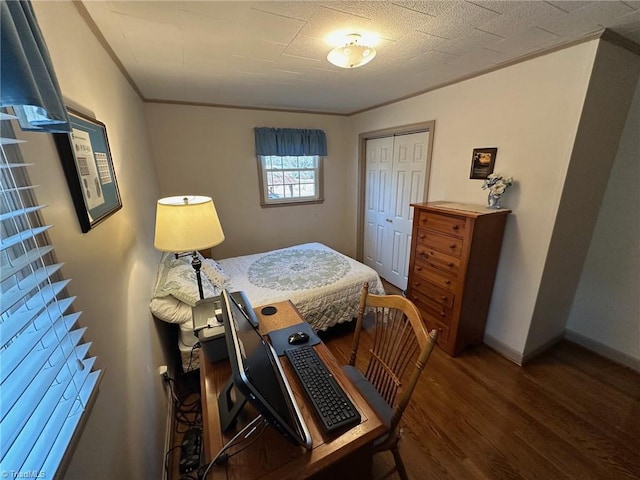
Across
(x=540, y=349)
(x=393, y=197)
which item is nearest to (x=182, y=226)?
(x=393, y=197)

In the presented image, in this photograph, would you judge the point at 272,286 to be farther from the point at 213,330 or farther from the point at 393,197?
the point at 393,197

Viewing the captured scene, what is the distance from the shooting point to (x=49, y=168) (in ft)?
2.55

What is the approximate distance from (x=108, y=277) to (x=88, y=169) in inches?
17.7

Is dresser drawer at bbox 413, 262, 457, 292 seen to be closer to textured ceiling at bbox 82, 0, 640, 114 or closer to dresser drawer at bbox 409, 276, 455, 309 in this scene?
dresser drawer at bbox 409, 276, 455, 309

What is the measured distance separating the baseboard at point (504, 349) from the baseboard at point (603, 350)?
71 cm

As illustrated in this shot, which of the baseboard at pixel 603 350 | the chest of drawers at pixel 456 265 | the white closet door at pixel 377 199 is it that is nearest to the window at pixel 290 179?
the white closet door at pixel 377 199

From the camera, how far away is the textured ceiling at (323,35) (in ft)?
4.07

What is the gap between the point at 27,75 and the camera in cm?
49

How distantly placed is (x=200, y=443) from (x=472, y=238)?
2.23 metres

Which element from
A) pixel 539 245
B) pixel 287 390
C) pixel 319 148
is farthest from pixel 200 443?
pixel 319 148

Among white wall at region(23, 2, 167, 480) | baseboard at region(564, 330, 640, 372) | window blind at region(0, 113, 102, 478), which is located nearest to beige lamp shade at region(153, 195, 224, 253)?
white wall at region(23, 2, 167, 480)

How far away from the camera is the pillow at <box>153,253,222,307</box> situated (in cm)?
177

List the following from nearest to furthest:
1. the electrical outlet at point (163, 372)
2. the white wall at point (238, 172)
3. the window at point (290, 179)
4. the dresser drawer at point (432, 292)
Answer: the electrical outlet at point (163, 372)
the dresser drawer at point (432, 292)
the white wall at point (238, 172)
the window at point (290, 179)

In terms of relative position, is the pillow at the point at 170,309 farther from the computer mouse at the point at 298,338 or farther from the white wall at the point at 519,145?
the white wall at the point at 519,145
